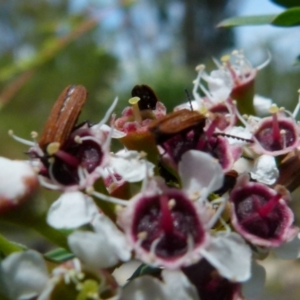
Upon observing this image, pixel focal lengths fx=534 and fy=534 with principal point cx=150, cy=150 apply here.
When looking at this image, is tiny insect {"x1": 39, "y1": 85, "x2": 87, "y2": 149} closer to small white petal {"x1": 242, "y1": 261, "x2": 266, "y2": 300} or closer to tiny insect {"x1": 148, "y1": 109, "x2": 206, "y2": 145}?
tiny insect {"x1": 148, "y1": 109, "x2": 206, "y2": 145}

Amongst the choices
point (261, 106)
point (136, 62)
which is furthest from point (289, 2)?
point (136, 62)

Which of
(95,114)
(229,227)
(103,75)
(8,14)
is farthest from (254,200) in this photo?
(8,14)

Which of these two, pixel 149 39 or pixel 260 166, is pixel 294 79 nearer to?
pixel 149 39

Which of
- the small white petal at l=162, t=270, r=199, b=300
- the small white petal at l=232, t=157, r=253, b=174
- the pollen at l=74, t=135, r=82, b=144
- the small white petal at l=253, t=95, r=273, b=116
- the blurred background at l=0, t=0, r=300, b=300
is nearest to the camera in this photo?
the small white petal at l=162, t=270, r=199, b=300

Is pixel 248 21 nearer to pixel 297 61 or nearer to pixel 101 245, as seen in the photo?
pixel 297 61

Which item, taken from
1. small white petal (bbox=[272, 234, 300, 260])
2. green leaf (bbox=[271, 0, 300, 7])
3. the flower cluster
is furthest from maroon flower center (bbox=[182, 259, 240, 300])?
green leaf (bbox=[271, 0, 300, 7])

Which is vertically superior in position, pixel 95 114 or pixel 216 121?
pixel 216 121
